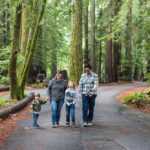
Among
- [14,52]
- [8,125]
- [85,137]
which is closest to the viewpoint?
[85,137]

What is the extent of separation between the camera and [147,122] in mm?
8438

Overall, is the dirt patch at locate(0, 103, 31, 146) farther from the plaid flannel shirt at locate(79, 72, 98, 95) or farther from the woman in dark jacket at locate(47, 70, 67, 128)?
the plaid flannel shirt at locate(79, 72, 98, 95)

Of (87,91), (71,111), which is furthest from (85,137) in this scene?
(87,91)

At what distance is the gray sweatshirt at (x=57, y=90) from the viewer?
7465 mm

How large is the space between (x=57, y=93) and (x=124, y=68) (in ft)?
82.1

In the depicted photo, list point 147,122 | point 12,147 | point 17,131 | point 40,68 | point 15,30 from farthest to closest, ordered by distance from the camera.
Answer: point 40,68, point 15,30, point 147,122, point 17,131, point 12,147

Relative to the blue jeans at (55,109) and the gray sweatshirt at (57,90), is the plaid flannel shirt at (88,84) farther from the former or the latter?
the blue jeans at (55,109)

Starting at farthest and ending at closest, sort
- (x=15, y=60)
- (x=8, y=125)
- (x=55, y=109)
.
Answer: (x=15, y=60), (x=8, y=125), (x=55, y=109)

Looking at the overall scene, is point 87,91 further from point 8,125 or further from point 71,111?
point 8,125

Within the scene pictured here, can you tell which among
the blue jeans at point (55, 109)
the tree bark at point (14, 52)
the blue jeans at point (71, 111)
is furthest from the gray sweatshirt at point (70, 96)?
the tree bark at point (14, 52)

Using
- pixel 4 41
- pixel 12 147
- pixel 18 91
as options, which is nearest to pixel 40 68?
pixel 4 41

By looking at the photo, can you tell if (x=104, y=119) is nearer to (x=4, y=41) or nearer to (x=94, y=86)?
(x=94, y=86)

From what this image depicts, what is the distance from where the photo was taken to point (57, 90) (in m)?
7.48

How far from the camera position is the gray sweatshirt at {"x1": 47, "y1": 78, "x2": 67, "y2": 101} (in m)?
7.46
